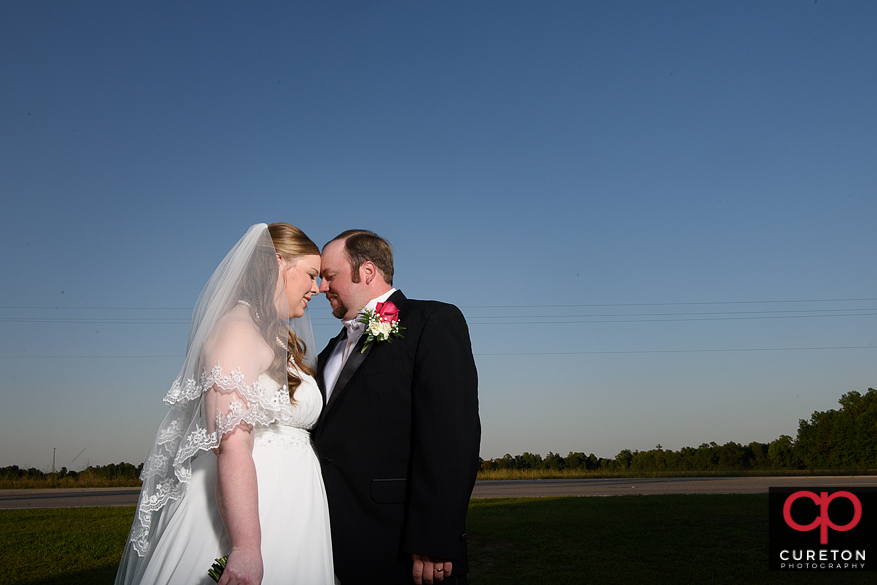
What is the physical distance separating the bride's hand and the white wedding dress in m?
0.27

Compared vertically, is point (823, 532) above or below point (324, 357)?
below

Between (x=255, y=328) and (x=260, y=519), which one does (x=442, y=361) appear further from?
(x=260, y=519)

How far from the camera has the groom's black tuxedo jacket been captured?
327cm

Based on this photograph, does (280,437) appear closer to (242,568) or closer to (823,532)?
(242,568)

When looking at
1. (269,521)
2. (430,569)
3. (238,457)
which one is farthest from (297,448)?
(430,569)

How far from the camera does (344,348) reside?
407 cm

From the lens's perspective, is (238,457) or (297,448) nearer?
(238,457)

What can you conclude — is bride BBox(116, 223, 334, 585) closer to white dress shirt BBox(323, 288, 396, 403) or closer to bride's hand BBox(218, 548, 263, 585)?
bride's hand BBox(218, 548, 263, 585)

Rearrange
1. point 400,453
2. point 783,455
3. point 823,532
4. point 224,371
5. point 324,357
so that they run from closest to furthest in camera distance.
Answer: point 224,371 → point 400,453 → point 324,357 → point 823,532 → point 783,455

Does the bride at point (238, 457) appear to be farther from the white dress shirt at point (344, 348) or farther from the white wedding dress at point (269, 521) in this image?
the white dress shirt at point (344, 348)

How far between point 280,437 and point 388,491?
2.14ft

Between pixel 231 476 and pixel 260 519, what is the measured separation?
41 centimetres

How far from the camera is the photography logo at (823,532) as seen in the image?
27.5ft

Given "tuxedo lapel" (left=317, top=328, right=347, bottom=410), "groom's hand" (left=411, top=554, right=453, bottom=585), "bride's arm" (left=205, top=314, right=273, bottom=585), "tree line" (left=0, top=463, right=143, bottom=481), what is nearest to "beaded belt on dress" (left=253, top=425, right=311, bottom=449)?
"bride's arm" (left=205, top=314, right=273, bottom=585)
